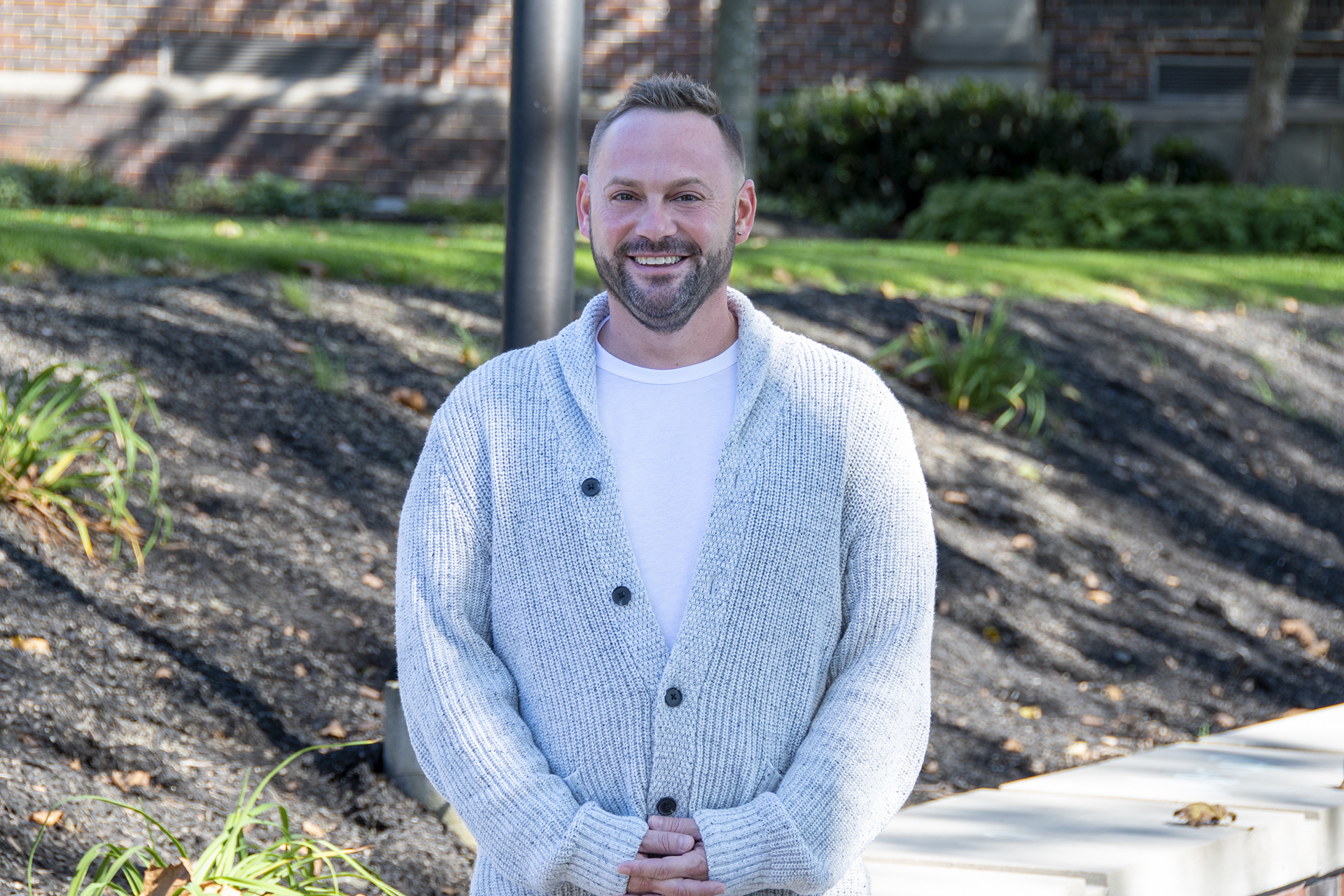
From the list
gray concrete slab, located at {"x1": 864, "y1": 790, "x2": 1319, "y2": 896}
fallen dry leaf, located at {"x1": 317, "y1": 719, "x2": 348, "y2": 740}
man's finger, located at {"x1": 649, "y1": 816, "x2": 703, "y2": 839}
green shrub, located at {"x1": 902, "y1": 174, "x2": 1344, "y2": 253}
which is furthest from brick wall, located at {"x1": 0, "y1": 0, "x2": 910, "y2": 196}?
man's finger, located at {"x1": 649, "y1": 816, "x2": 703, "y2": 839}

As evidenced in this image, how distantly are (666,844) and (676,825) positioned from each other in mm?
39

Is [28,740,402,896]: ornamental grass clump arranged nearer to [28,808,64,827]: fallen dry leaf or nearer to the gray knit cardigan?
[28,808,64,827]: fallen dry leaf

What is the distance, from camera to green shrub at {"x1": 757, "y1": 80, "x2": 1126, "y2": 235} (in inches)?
580

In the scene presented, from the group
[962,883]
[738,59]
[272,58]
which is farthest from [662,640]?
[272,58]

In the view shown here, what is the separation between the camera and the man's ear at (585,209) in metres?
2.26

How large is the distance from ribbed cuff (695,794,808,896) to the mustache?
2.62ft

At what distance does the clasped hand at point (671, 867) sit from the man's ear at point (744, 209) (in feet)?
2.95

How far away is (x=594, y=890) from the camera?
1982 millimetres

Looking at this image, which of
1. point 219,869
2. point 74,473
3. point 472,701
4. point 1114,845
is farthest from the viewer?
point 74,473

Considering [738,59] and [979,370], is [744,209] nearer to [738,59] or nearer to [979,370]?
[979,370]

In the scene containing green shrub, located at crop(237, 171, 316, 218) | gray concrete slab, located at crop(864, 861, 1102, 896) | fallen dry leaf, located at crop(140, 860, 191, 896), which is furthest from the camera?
green shrub, located at crop(237, 171, 316, 218)

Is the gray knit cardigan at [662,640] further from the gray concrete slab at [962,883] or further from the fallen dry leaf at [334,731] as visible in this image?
the fallen dry leaf at [334,731]

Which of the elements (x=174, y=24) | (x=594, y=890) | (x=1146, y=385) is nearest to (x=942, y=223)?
(x=1146, y=385)

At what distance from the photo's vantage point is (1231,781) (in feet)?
11.9
